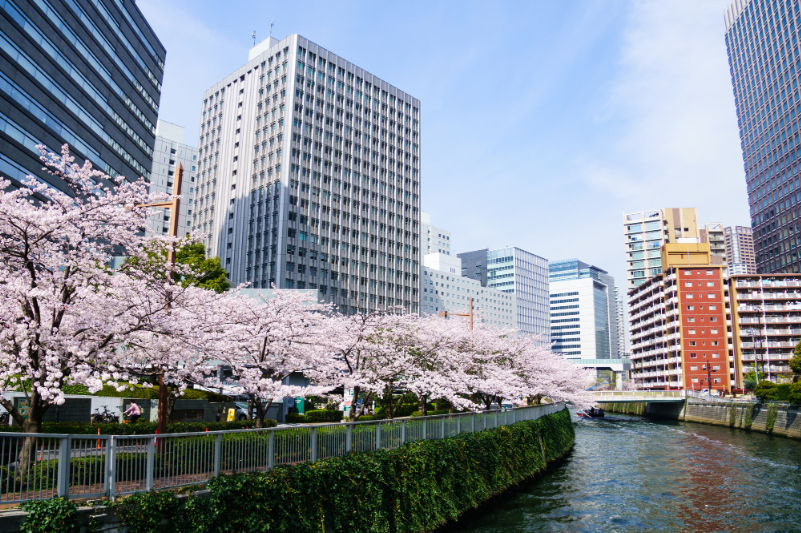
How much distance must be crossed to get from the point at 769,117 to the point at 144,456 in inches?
5676

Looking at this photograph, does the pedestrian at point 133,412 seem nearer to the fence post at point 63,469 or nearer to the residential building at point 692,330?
the fence post at point 63,469

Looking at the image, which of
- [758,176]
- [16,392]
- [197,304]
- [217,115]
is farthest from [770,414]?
[217,115]

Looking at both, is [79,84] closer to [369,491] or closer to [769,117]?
[369,491]

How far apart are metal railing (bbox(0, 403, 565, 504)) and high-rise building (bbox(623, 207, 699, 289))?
16768 centimetres

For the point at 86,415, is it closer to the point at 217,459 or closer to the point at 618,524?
the point at 217,459

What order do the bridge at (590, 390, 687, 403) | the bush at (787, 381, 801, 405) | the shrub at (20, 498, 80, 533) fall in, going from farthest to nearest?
1. the bridge at (590, 390, 687, 403)
2. the bush at (787, 381, 801, 405)
3. the shrub at (20, 498, 80, 533)

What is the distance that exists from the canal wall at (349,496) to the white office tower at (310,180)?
80.0m

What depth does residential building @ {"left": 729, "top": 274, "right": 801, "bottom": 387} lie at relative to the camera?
10156cm

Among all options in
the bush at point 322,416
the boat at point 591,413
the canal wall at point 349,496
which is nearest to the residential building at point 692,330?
the boat at point 591,413

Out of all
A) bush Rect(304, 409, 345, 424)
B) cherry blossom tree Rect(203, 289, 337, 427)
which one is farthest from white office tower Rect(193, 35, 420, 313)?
cherry blossom tree Rect(203, 289, 337, 427)

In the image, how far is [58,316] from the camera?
14781 mm

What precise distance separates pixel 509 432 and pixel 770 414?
4649cm

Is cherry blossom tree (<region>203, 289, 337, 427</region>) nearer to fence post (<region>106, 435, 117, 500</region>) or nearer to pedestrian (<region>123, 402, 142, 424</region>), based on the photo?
fence post (<region>106, 435, 117, 500</region>)

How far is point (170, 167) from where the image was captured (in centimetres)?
13675
